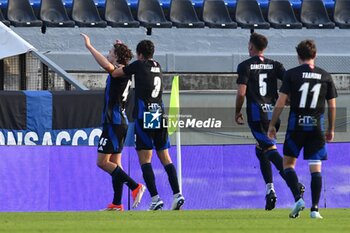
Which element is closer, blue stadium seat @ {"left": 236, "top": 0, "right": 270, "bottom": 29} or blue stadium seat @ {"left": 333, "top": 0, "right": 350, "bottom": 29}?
blue stadium seat @ {"left": 236, "top": 0, "right": 270, "bottom": 29}

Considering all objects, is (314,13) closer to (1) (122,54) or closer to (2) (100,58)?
(1) (122,54)

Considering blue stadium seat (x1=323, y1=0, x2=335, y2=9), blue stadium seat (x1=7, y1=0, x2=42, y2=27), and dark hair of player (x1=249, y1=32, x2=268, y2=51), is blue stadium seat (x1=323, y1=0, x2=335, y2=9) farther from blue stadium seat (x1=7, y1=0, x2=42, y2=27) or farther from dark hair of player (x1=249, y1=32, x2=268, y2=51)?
dark hair of player (x1=249, y1=32, x2=268, y2=51)

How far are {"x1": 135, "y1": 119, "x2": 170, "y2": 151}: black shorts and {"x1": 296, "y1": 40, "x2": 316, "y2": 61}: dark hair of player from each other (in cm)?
241

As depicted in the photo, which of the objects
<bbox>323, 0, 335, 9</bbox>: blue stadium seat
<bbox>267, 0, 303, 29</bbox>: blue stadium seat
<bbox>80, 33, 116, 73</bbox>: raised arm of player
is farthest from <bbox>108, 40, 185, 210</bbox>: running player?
<bbox>323, 0, 335, 9</bbox>: blue stadium seat

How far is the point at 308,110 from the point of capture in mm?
10039

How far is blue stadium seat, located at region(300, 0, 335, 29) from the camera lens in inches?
946

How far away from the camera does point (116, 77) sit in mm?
11672

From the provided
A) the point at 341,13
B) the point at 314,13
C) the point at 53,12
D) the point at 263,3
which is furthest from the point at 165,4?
the point at 341,13

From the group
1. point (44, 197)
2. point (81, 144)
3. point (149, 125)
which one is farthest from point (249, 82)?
point (81, 144)

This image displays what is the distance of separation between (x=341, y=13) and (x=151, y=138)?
13464 mm

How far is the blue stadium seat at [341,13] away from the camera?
79.1 feet

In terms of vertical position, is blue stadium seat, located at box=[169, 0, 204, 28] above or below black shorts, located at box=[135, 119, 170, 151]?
above

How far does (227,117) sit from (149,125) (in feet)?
23.8

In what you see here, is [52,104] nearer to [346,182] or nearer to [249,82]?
[346,182]
